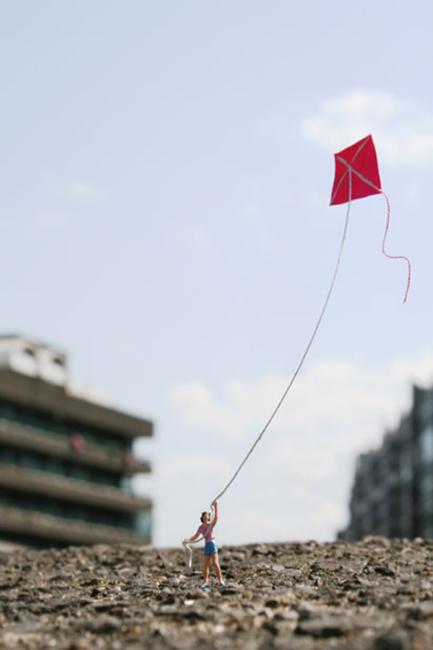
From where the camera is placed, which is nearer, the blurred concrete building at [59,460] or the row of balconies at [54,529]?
the row of balconies at [54,529]

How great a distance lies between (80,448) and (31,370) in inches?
362

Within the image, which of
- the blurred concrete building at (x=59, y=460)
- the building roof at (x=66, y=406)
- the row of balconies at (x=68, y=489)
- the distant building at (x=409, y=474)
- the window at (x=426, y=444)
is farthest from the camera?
the distant building at (x=409, y=474)

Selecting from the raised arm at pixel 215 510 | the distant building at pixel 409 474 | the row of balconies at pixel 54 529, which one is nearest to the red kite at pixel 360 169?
the raised arm at pixel 215 510

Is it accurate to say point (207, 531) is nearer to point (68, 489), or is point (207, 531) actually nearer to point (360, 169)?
point (360, 169)

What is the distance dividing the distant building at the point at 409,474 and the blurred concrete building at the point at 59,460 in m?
39.3

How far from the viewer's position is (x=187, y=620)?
61.9ft

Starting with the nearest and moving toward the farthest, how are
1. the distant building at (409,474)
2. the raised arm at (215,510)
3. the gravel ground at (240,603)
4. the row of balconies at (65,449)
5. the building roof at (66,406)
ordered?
the gravel ground at (240,603) → the raised arm at (215,510) → the row of balconies at (65,449) → the building roof at (66,406) → the distant building at (409,474)

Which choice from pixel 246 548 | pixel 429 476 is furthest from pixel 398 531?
pixel 246 548

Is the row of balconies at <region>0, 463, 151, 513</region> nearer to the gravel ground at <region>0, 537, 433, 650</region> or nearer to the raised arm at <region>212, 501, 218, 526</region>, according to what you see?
the gravel ground at <region>0, 537, 433, 650</region>

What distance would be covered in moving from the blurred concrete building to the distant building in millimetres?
39277

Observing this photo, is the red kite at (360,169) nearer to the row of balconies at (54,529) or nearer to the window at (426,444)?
the row of balconies at (54,529)

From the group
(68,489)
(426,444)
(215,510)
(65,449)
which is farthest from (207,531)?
(426,444)

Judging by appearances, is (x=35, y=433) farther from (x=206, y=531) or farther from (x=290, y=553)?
(x=206, y=531)

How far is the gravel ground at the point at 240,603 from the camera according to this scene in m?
17.3
